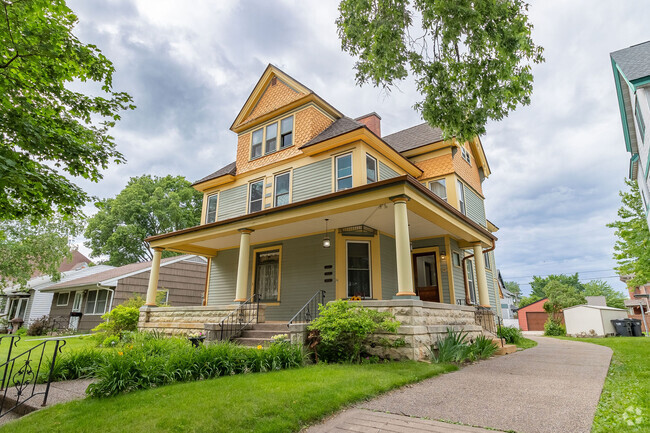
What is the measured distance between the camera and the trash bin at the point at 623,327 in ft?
55.6

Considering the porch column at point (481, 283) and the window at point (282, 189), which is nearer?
the porch column at point (481, 283)

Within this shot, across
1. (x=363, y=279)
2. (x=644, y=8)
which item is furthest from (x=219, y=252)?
(x=644, y=8)

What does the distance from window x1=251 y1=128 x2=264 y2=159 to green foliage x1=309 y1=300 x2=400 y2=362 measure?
8.50 metres

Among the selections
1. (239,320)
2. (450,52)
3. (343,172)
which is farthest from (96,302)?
(450,52)

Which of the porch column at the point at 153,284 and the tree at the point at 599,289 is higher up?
the tree at the point at 599,289

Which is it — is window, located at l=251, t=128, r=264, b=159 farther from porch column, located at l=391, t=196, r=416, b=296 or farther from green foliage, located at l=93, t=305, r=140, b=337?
porch column, located at l=391, t=196, r=416, b=296

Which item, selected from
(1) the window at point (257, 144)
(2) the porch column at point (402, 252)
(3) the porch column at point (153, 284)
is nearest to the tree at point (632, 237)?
(2) the porch column at point (402, 252)

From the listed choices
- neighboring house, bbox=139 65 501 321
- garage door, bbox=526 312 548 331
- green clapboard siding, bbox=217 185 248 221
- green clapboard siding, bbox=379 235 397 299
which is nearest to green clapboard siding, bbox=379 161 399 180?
neighboring house, bbox=139 65 501 321

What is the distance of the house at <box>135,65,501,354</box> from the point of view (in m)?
9.77

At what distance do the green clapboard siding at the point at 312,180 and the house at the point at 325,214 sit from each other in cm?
4

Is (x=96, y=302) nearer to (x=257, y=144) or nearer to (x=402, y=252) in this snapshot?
(x=257, y=144)

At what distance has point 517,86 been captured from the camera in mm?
6281

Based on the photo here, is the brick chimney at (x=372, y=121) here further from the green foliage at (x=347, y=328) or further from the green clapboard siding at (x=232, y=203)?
the green foliage at (x=347, y=328)

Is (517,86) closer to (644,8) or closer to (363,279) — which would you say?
(644,8)
